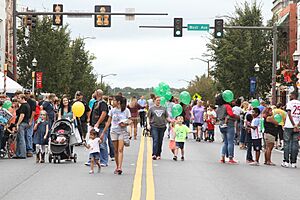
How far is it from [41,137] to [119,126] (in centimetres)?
354

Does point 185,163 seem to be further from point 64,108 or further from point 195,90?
point 195,90

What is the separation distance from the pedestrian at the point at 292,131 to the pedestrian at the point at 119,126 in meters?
4.89

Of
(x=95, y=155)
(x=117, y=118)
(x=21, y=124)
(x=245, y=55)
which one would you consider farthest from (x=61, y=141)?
(x=245, y=55)

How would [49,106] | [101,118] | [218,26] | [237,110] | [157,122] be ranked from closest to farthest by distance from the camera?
[101,118]
[157,122]
[49,106]
[237,110]
[218,26]

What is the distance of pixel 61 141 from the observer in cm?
1772

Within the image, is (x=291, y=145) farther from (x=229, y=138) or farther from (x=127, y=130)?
(x=127, y=130)

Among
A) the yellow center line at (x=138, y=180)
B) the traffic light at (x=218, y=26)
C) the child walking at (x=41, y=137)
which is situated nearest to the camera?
the yellow center line at (x=138, y=180)

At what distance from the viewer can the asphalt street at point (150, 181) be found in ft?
40.1

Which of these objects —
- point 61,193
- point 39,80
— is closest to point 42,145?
point 61,193

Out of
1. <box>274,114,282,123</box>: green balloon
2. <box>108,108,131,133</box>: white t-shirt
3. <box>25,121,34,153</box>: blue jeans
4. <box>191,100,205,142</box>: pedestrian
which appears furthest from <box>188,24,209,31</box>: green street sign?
<box>108,108,131,133</box>: white t-shirt

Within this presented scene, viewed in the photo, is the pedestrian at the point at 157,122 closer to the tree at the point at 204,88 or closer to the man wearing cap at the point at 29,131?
the man wearing cap at the point at 29,131

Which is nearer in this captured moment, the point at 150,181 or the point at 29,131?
the point at 150,181

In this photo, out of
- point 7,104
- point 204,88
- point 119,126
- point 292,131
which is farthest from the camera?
point 204,88

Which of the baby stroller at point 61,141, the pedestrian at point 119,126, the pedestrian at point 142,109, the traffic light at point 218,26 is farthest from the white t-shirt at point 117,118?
the traffic light at point 218,26
